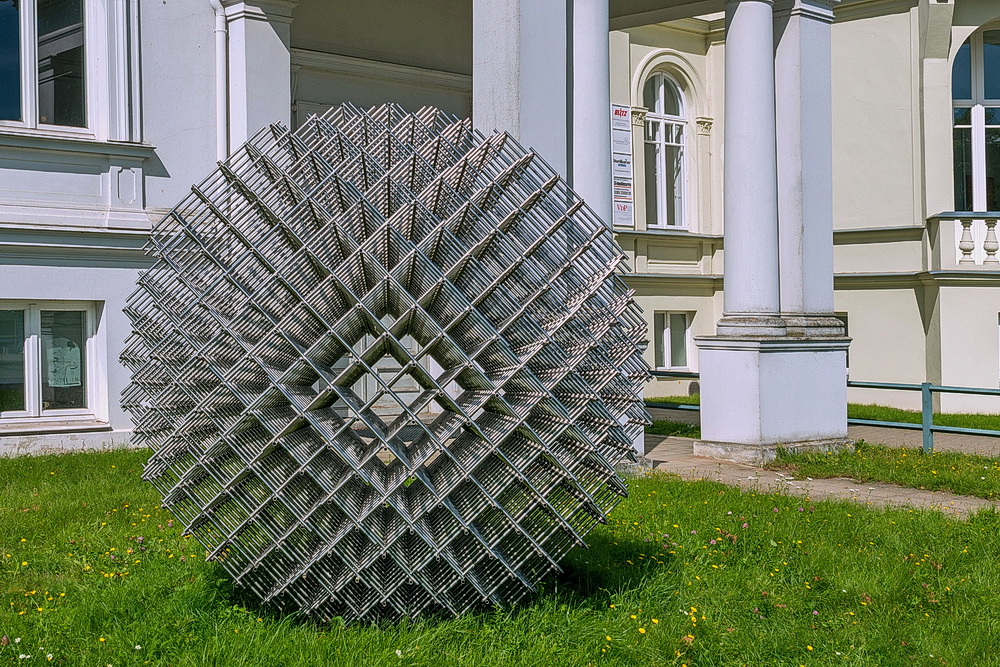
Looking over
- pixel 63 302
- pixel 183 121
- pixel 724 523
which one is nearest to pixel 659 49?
pixel 183 121

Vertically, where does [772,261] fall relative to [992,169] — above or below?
below

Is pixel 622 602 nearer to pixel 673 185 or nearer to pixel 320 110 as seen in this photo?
pixel 320 110

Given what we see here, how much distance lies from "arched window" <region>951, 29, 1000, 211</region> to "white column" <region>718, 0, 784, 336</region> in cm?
853

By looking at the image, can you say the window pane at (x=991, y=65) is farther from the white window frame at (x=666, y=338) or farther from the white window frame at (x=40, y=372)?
the white window frame at (x=40, y=372)

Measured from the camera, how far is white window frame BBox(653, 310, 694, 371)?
61.0 feet

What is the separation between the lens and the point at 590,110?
8719 millimetres

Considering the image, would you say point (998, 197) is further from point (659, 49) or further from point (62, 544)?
point (62, 544)

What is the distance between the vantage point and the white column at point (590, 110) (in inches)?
342

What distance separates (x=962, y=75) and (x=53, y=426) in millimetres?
14687

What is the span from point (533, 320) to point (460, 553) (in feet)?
3.14

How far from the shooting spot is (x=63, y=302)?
9.99 m

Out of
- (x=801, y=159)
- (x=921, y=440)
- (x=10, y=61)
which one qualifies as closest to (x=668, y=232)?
(x=921, y=440)

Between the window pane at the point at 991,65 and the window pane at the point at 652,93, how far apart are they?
527cm

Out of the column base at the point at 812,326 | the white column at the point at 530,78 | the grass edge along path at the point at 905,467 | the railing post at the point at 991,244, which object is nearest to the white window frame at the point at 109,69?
the white column at the point at 530,78
